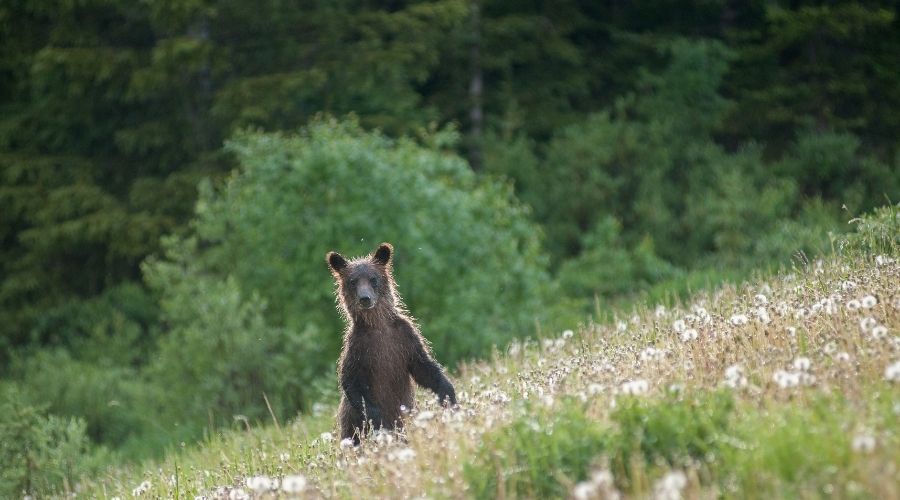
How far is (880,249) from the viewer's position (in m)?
10.2

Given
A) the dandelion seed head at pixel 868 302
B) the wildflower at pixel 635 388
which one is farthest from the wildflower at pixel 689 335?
the wildflower at pixel 635 388

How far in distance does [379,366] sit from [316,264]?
12.4 metres

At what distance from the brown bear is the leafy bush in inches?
394

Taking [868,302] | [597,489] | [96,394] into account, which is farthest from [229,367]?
[597,489]

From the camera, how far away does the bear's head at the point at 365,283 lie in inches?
390

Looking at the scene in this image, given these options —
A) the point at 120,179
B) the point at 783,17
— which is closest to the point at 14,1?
the point at 120,179

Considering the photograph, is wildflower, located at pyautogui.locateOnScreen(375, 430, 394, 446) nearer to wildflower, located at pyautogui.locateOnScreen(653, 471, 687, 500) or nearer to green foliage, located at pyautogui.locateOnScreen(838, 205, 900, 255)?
wildflower, located at pyautogui.locateOnScreen(653, 471, 687, 500)

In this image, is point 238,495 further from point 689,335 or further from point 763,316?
point 763,316

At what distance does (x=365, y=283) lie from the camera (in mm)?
10023

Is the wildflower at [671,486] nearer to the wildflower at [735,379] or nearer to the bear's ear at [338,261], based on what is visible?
the wildflower at [735,379]

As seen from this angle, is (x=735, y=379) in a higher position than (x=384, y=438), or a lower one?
higher

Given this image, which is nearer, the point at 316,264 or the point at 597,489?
the point at 597,489

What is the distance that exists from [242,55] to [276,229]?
8368 mm

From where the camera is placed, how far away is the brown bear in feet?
31.4
